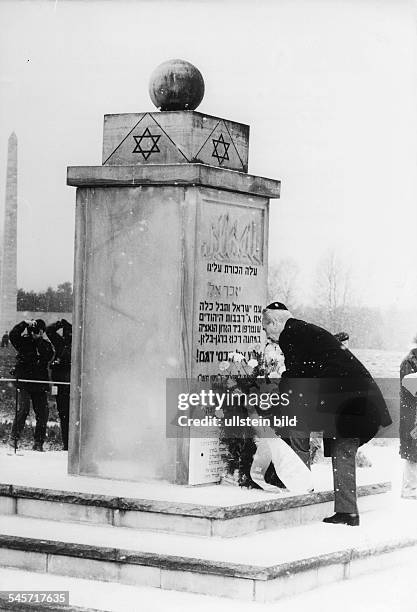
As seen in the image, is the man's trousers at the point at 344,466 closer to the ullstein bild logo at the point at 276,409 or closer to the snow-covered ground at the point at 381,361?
the ullstein bild logo at the point at 276,409

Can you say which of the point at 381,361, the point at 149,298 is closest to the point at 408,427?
the point at 149,298

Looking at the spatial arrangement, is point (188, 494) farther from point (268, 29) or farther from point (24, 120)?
point (24, 120)

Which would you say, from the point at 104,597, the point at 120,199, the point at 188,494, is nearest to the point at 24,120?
the point at 120,199

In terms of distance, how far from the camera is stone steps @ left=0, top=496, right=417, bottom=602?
896 cm

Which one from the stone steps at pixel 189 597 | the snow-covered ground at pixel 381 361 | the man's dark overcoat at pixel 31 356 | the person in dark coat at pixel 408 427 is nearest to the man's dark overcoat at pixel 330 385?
the stone steps at pixel 189 597

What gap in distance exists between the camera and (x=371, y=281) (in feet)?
65.1

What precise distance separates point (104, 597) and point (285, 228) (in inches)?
448

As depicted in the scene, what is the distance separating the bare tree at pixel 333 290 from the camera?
20.2 m

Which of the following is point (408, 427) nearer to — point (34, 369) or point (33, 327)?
point (34, 369)

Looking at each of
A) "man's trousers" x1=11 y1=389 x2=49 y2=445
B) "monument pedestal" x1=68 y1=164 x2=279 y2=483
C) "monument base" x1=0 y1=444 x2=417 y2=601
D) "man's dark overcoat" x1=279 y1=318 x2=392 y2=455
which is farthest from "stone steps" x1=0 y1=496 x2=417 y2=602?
"man's trousers" x1=11 y1=389 x2=49 y2=445

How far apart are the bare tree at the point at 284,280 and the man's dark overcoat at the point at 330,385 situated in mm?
9537

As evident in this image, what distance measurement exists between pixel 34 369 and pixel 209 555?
558 centimetres

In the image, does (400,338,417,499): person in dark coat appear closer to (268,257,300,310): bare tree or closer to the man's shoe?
the man's shoe

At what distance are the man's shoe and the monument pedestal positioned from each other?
3.49 ft
